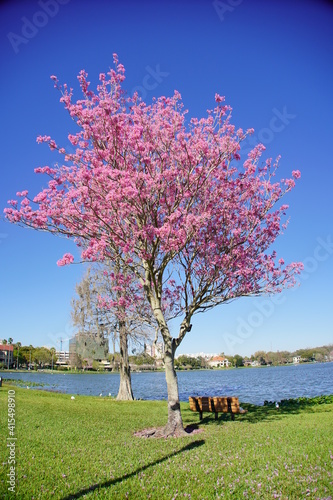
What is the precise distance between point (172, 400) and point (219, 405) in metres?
2.99

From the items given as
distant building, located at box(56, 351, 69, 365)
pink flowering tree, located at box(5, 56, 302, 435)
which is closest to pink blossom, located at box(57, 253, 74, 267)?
pink flowering tree, located at box(5, 56, 302, 435)

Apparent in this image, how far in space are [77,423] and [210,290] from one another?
20.5 feet

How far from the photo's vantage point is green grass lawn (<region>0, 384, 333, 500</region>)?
5.54 metres

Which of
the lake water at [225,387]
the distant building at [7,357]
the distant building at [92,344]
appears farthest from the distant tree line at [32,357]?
the distant building at [92,344]

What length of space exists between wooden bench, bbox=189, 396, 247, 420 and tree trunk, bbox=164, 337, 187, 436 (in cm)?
267

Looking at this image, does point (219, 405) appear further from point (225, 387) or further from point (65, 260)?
point (225, 387)

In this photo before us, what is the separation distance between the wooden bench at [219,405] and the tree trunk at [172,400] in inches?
105

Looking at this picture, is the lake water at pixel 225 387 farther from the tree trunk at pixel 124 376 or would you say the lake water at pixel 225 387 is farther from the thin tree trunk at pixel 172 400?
the thin tree trunk at pixel 172 400

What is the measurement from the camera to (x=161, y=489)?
18.3 ft

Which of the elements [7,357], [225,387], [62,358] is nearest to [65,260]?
[225,387]

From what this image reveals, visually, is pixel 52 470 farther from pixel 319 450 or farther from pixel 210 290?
pixel 210 290

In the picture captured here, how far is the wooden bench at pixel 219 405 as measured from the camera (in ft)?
42.9

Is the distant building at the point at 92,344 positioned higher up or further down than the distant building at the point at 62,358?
higher up

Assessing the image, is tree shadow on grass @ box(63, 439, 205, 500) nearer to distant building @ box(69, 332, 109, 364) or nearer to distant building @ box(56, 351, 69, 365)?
distant building @ box(69, 332, 109, 364)
